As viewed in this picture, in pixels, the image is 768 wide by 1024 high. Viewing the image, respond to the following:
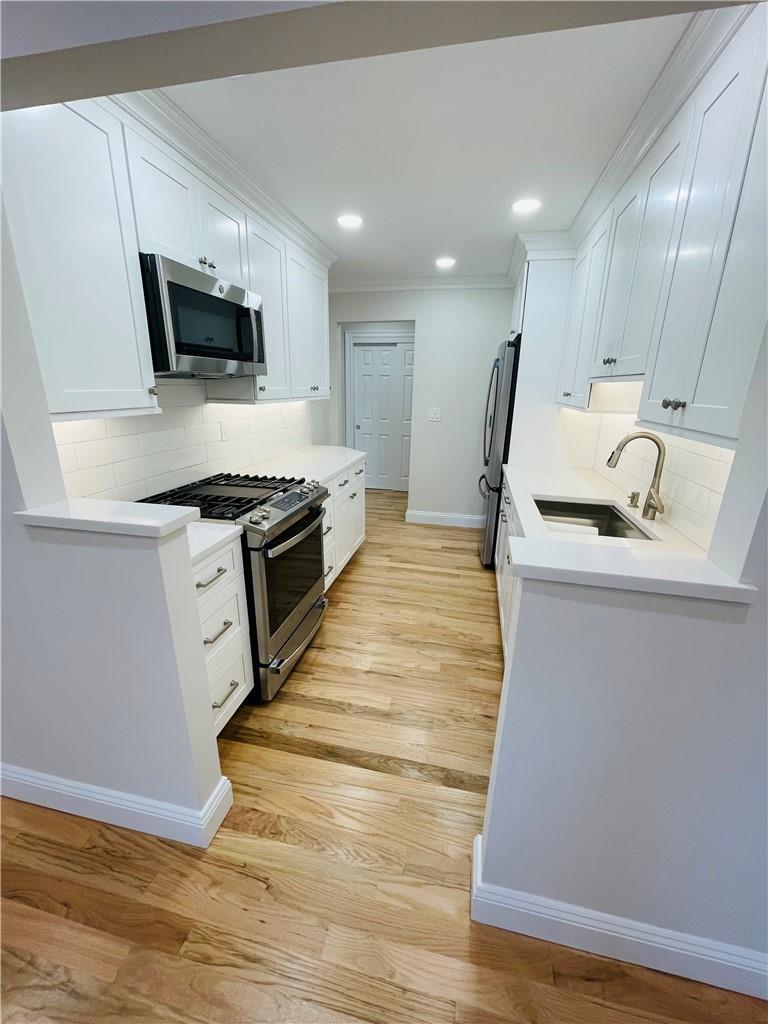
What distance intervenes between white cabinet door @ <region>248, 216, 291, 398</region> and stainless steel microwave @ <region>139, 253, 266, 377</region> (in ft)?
0.69

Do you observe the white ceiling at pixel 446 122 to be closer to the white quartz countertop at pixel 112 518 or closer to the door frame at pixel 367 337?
the white quartz countertop at pixel 112 518

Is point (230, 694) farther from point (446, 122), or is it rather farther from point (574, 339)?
point (574, 339)

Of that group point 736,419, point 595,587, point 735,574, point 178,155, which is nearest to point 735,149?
point 736,419

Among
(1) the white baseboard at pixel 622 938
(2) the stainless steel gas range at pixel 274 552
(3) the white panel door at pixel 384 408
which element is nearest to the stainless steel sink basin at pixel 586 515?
(2) the stainless steel gas range at pixel 274 552

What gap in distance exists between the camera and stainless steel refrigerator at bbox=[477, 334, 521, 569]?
3.13 m

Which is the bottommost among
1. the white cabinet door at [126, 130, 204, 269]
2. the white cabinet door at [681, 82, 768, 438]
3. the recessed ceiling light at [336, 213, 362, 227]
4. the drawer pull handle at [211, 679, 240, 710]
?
the drawer pull handle at [211, 679, 240, 710]

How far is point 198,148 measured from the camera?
1839 millimetres

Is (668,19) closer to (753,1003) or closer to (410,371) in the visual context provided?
(753,1003)

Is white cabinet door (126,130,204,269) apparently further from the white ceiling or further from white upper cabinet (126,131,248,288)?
the white ceiling

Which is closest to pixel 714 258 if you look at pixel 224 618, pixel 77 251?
pixel 77 251

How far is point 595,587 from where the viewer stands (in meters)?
0.94

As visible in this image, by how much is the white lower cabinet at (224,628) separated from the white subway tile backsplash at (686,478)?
67.4 inches

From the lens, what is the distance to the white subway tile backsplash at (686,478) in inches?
58.7

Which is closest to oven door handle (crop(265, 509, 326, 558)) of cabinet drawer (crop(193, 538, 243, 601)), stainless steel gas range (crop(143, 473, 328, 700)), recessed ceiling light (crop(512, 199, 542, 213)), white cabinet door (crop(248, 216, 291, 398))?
stainless steel gas range (crop(143, 473, 328, 700))
